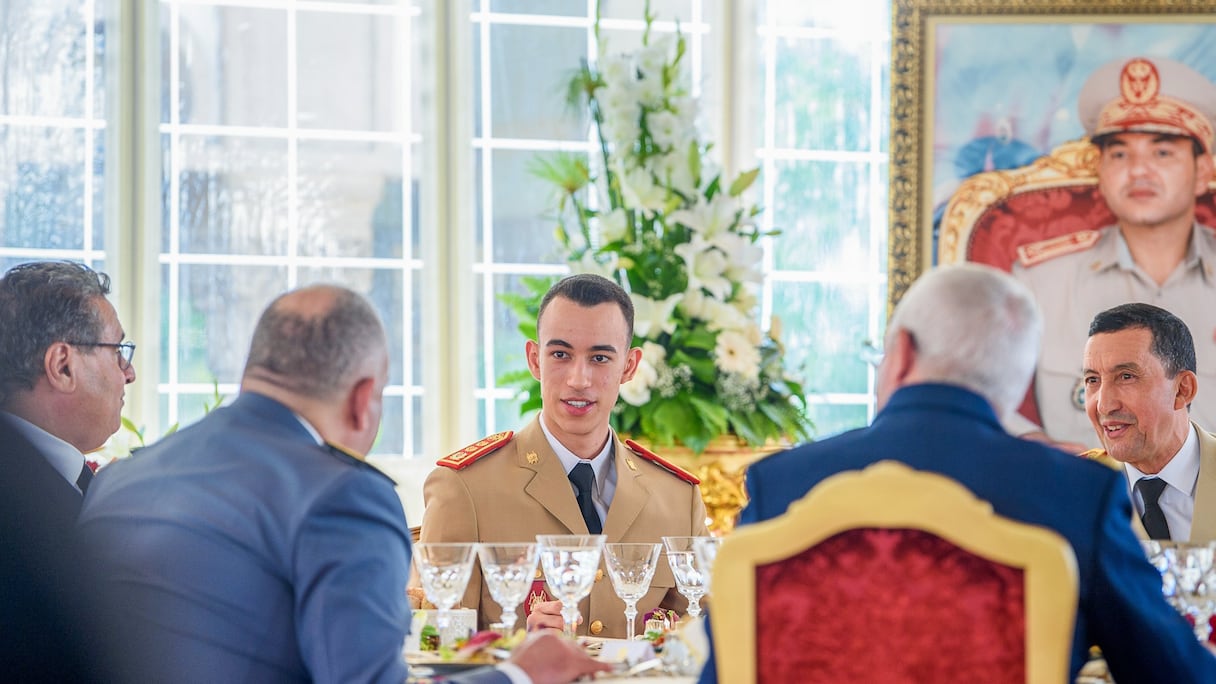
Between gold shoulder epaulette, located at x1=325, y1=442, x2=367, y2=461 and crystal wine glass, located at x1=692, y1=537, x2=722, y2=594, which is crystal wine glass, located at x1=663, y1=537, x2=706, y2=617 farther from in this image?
gold shoulder epaulette, located at x1=325, y1=442, x2=367, y2=461

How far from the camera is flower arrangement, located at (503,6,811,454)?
471cm

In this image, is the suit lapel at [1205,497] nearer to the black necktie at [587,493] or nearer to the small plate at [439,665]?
the black necktie at [587,493]

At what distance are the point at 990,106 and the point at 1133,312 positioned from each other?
244 centimetres

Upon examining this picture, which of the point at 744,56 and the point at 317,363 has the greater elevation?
the point at 744,56

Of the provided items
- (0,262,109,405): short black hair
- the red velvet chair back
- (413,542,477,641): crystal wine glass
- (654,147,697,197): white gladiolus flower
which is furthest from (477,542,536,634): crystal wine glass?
the red velvet chair back

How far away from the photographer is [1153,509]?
3.21m

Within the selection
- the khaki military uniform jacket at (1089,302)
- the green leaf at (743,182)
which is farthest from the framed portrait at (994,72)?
the green leaf at (743,182)

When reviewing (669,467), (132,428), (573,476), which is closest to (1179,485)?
(669,467)

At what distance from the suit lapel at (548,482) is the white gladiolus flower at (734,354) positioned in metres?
1.46

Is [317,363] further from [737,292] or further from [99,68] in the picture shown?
[99,68]

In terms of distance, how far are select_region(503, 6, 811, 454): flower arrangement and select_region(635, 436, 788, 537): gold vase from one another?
0.04m

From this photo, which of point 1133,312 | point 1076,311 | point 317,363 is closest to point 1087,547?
point 317,363

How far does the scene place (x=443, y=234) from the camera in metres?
5.55

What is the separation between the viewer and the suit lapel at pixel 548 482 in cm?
326
